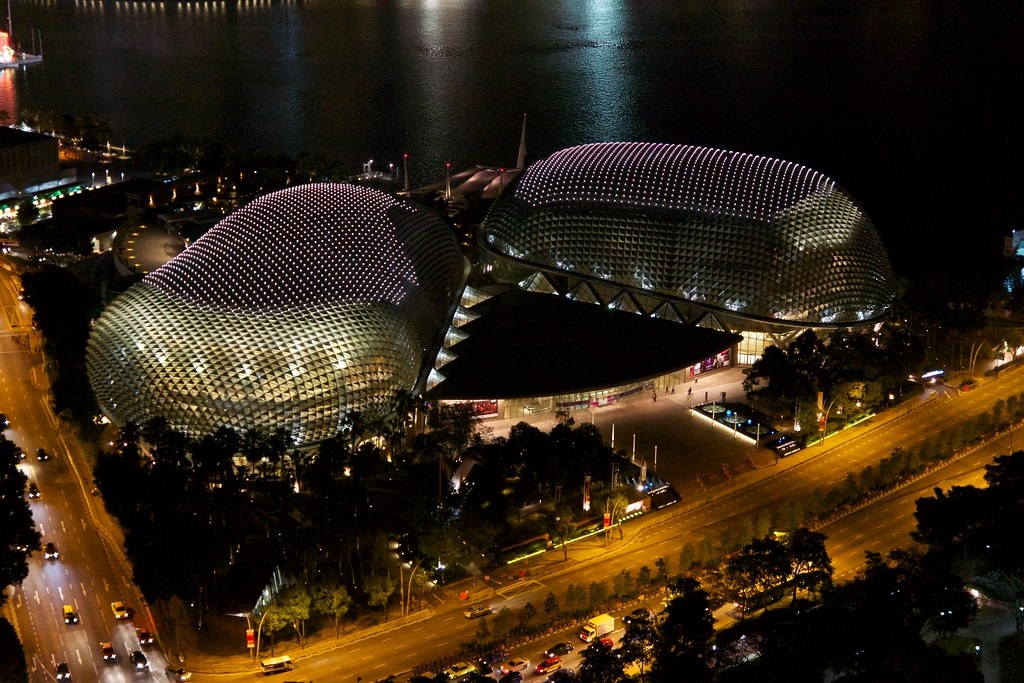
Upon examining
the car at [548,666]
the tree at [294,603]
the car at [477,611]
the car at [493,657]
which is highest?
the tree at [294,603]

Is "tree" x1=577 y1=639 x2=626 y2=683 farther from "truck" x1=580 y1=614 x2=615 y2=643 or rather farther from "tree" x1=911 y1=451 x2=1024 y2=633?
"tree" x1=911 y1=451 x2=1024 y2=633

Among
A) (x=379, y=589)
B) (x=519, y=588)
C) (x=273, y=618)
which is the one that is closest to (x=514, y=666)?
(x=379, y=589)

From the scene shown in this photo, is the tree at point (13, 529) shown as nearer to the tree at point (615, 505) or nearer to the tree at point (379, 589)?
the tree at point (379, 589)

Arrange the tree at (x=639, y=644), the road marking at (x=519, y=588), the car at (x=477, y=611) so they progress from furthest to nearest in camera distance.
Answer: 1. the road marking at (x=519, y=588)
2. the car at (x=477, y=611)
3. the tree at (x=639, y=644)

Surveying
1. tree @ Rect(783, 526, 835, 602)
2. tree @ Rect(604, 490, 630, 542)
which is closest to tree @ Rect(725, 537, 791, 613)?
tree @ Rect(783, 526, 835, 602)

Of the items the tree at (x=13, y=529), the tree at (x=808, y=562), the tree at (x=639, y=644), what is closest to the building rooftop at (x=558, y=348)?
the tree at (x=808, y=562)

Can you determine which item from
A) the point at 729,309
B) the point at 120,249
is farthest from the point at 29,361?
the point at 729,309

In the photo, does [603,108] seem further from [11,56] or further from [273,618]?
[273,618]

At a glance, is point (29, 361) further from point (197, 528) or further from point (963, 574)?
point (963, 574)
